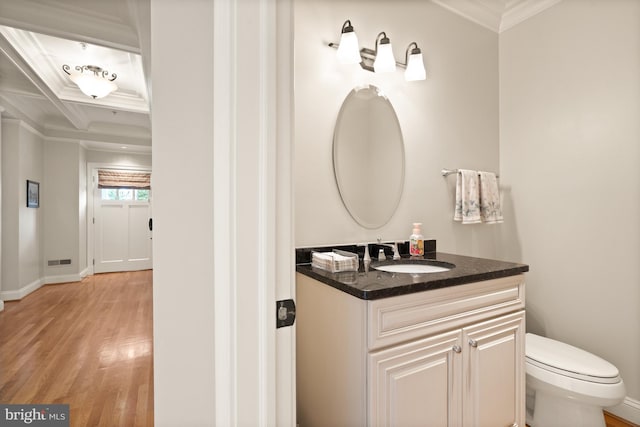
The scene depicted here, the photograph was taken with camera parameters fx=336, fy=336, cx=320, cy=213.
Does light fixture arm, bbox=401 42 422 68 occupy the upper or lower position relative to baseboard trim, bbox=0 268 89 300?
upper

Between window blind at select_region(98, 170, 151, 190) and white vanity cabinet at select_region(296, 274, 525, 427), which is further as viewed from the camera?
window blind at select_region(98, 170, 151, 190)

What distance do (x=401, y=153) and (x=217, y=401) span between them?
63.7 inches

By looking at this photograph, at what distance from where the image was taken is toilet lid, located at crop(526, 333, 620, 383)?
150 centimetres

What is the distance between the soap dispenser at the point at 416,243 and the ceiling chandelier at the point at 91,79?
315 centimetres

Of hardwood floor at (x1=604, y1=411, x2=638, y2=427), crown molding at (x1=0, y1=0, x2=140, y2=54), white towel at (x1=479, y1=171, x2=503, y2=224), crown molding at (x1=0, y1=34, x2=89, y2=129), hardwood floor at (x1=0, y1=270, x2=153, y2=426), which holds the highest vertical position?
crown molding at (x1=0, y1=34, x2=89, y2=129)

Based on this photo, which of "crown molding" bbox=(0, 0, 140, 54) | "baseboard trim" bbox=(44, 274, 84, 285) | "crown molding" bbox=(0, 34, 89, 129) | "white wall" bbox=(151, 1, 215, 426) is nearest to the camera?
"white wall" bbox=(151, 1, 215, 426)

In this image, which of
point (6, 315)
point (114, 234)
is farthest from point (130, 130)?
point (6, 315)

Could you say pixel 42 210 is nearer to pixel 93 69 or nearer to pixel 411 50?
pixel 93 69

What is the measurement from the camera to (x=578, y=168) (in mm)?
2008

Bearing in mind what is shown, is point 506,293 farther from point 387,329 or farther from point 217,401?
point 217,401

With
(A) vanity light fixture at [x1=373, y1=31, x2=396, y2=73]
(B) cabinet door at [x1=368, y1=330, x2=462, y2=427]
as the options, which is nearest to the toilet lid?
(B) cabinet door at [x1=368, y1=330, x2=462, y2=427]

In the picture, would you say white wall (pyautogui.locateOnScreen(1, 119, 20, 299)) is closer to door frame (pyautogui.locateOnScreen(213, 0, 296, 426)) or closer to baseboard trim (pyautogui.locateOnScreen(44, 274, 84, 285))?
baseboard trim (pyautogui.locateOnScreen(44, 274, 84, 285))

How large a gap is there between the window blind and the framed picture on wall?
1144 mm

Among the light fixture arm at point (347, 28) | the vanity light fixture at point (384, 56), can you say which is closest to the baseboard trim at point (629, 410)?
the vanity light fixture at point (384, 56)
